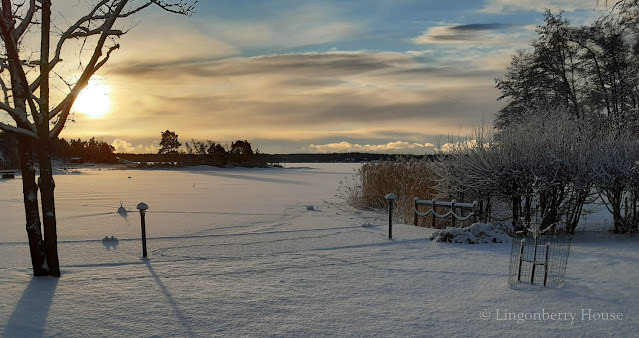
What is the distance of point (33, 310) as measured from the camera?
5453mm

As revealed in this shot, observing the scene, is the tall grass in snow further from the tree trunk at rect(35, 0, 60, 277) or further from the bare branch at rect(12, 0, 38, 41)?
the bare branch at rect(12, 0, 38, 41)

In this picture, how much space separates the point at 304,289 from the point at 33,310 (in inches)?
131

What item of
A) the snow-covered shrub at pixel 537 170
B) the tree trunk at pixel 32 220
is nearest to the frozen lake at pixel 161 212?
the tree trunk at pixel 32 220

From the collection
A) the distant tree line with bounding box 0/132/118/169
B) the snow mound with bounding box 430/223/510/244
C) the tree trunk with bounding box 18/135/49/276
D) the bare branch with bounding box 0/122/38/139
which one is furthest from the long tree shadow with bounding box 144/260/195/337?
the distant tree line with bounding box 0/132/118/169

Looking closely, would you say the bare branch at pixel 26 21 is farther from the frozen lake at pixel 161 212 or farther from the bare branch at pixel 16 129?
the frozen lake at pixel 161 212

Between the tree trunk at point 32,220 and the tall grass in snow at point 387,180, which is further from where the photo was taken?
the tall grass in snow at point 387,180

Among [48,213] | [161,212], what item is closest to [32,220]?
[48,213]

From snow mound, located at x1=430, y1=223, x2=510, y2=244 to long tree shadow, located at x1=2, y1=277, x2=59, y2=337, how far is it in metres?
7.45

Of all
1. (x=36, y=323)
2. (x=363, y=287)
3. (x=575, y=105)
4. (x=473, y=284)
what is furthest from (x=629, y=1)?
(x=575, y=105)

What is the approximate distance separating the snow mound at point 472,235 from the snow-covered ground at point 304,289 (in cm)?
27

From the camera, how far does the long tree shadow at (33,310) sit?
15.9 ft

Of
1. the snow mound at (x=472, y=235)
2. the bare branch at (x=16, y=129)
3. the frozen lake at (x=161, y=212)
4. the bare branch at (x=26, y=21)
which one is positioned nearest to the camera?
the bare branch at (x=16, y=129)

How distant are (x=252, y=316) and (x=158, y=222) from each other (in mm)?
9642

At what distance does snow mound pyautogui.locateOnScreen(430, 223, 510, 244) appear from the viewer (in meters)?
9.98
